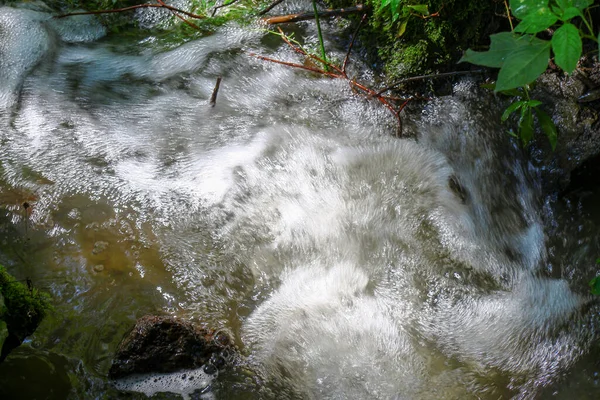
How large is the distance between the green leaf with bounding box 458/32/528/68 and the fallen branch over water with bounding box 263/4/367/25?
1.54 m

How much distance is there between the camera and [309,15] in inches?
130

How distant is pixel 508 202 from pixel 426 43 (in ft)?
3.25

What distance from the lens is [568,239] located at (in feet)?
8.06

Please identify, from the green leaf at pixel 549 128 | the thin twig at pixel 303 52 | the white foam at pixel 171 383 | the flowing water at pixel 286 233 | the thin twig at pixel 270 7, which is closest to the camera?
the white foam at pixel 171 383

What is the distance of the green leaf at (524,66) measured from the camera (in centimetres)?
161

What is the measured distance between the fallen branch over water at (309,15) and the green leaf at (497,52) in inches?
60.7

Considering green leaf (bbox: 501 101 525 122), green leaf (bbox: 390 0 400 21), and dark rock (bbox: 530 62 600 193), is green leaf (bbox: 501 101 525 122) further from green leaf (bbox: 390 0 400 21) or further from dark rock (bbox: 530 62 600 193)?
green leaf (bbox: 390 0 400 21)

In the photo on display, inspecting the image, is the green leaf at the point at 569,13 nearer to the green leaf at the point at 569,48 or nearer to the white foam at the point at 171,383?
the green leaf at the point at 569,48

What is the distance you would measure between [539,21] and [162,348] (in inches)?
65.6

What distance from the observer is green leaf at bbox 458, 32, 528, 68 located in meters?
1.72

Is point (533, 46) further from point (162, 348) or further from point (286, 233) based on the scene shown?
point (162, 348)

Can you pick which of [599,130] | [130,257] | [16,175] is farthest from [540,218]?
[16,175]

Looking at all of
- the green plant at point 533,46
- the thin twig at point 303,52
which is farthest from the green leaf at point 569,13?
the thin twig at point 303,52

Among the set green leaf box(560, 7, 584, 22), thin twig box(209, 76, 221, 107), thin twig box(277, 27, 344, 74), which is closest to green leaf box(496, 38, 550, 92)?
green leaf box(560, 7, 584, 22)
